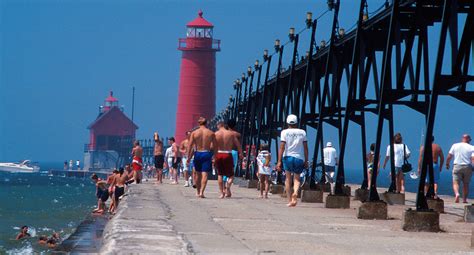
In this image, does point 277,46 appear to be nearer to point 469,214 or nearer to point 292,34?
point 292,34

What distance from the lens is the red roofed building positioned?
186 metres

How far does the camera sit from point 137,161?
36.5 m

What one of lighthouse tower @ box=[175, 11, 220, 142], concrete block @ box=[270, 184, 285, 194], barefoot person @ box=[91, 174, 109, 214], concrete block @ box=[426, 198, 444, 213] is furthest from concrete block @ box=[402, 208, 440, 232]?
lighthouse tower @ box=[175, 11, 220, 142]

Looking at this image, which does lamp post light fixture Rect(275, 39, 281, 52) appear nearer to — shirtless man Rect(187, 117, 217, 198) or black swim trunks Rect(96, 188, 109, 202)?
black swim trunks Rect(96, 188, 109, 202)

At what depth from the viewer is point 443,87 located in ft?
49.4

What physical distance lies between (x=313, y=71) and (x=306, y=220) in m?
15.6

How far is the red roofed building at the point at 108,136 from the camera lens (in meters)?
186

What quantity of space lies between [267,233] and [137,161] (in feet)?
76.5

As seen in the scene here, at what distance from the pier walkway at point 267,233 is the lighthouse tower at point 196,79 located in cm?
8292

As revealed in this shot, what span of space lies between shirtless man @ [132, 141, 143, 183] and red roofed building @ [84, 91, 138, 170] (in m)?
147

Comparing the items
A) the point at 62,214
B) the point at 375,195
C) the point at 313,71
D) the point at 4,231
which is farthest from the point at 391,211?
the point at 62,214

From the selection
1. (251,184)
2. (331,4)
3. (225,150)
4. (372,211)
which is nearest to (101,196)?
(251,184)

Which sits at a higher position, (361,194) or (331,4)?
(331,4)

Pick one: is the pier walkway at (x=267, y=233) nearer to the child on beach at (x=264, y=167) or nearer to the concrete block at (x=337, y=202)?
the concrete block at (x=337, y=202)
